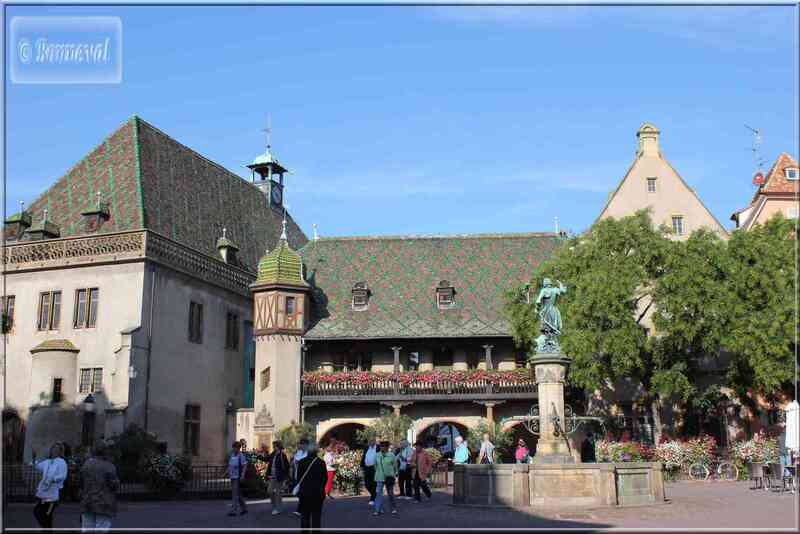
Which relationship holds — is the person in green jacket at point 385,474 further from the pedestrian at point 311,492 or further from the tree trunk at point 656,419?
the tree trunk at point 656,419

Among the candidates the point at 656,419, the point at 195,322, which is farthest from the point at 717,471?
the point at 195,322

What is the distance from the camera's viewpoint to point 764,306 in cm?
3447

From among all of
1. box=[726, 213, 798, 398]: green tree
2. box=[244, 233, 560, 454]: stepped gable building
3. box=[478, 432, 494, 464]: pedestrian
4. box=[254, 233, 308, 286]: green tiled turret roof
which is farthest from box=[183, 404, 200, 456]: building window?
box=[726, 213, 798, 398]: green tree

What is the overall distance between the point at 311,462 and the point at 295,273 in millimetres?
27660

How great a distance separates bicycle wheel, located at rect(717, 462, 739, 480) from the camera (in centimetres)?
3203

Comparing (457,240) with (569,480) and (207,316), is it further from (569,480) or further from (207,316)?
(569,480)

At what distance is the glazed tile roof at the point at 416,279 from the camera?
42.6 m

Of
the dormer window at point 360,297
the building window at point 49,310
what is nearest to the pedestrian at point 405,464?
the building window at point 49,310

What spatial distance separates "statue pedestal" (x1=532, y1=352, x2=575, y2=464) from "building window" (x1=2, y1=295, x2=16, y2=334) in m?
25.4

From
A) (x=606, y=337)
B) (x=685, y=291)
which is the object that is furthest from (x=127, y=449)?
(x=685, y=291)

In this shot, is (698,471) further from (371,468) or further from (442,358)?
(371,468)

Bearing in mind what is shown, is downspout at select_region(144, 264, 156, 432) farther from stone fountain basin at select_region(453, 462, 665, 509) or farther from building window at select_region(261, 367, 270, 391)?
stone fountain basin at select_region(453, 462, 665, 509)

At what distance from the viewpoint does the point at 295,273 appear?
4212 centimetres

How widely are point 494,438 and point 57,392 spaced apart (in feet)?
59.1
